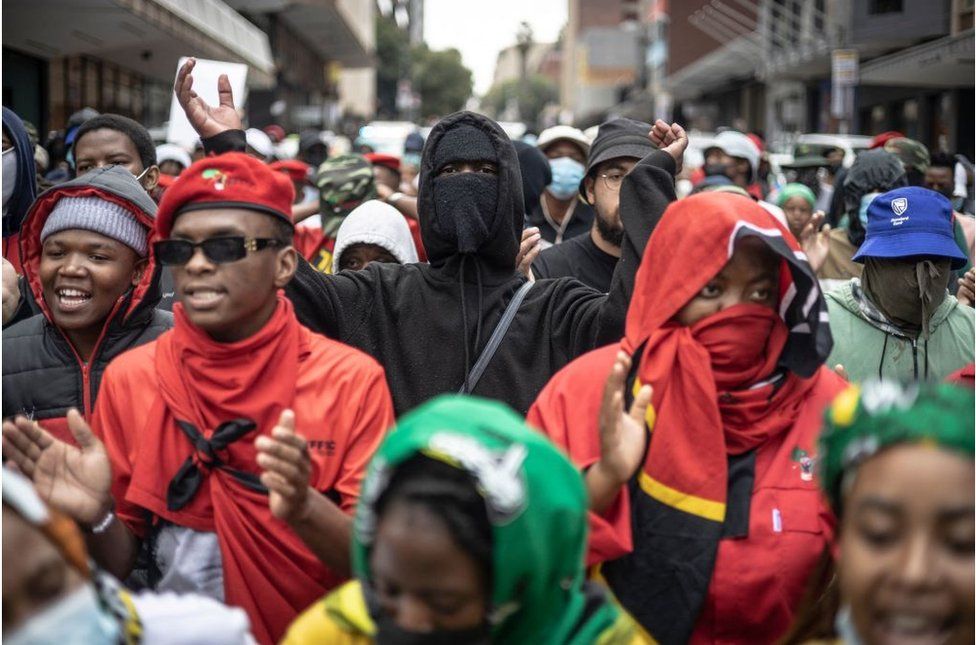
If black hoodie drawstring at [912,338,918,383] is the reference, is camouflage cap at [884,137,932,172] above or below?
above

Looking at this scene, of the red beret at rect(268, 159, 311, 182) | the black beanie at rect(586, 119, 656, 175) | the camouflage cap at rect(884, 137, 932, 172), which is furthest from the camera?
the red beret at rect(268, 159, 311, 182)

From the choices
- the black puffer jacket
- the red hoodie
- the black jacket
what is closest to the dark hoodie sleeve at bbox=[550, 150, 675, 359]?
the black jacket

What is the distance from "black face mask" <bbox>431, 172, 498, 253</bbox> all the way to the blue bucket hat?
158 cm

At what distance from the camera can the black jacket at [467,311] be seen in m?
4.43

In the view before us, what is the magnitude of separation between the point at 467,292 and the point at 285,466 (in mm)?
1649

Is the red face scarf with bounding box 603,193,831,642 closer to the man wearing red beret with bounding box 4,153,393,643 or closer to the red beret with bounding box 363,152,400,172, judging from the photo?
the man wearing red beret with bounding box 4,153,393,643

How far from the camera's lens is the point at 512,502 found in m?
2.42

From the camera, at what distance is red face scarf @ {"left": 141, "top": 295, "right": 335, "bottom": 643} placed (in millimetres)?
3457

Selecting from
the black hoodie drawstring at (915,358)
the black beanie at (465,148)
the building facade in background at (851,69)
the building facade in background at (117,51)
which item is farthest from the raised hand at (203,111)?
the building facade in background at (851,69)

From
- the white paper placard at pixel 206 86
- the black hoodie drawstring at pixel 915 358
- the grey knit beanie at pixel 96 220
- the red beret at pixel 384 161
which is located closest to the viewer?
the grey knit beanie at pixel 96 220

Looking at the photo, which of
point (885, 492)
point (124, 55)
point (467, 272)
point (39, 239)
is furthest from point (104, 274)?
point (124, 55)

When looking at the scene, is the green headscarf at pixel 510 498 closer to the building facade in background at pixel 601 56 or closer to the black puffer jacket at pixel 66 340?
the black puffer jacket at pixel 66 340

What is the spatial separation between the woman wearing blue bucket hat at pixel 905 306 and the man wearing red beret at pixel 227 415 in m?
2.23

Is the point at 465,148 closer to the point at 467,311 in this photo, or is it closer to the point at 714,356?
the point at 467,311
